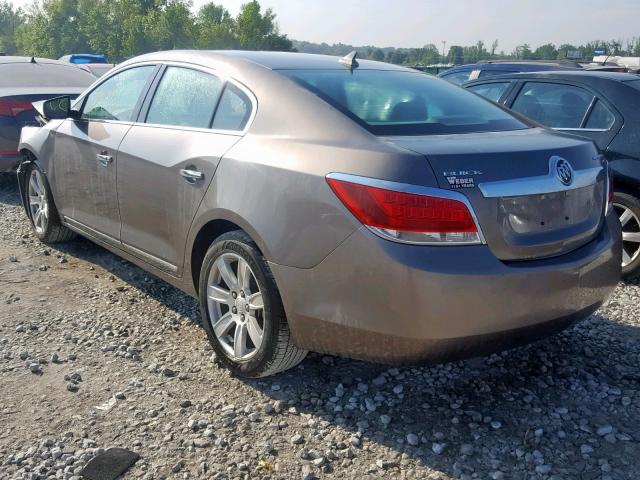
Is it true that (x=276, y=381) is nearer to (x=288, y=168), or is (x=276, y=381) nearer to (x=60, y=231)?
(x=288, y=168)

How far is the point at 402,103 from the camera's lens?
Answer: 11.0 ft

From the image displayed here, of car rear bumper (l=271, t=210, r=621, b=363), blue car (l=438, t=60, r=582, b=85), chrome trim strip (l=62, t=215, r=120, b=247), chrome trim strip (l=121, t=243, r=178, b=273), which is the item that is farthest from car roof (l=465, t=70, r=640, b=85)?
chrome trim strip (l=62, t=215, r=120, b=247)

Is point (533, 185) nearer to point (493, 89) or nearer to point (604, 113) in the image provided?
Answer: point (604, 113)

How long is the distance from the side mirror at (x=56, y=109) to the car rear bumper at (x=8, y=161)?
2.50 metres

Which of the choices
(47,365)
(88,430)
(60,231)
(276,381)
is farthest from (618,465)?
(60,231)

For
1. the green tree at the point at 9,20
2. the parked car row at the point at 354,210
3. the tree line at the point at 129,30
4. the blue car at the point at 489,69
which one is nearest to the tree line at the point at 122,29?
the tree line at the point at 129,30

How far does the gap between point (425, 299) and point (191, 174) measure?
151 centimetres

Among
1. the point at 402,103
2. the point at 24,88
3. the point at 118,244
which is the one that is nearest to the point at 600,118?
the point at 402,103

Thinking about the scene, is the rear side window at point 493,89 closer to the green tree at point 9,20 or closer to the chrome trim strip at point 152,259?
the chrome trim strip at point 152,259

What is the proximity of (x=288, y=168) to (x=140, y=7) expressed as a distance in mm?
106511

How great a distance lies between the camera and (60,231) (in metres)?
5.43

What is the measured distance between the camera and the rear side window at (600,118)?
5023mm

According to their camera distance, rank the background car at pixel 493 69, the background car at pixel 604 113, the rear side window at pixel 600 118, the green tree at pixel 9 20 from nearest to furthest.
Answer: the background car at pixel 604 113 → the rear side window at pixel 600 118 → the background car at pixel 493 69 → the green tree at pixel 9 20

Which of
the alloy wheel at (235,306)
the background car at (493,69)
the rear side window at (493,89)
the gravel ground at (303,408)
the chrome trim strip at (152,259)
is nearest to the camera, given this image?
the gravel ground at (303,408)
